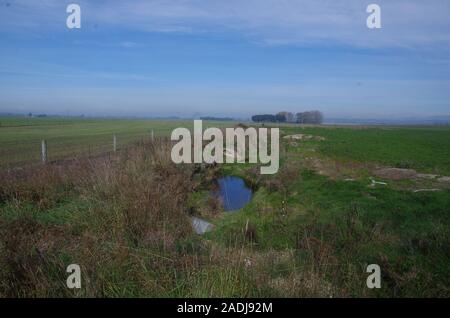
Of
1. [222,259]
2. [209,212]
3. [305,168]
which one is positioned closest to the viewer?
[222,259]

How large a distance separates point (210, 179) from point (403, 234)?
11.6m

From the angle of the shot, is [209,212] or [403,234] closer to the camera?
[403,234]

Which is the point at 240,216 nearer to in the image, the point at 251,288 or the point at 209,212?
the point at 209,212

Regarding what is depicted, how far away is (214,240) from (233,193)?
859cm

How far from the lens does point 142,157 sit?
14727 mm

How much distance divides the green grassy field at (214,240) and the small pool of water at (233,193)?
123 cm

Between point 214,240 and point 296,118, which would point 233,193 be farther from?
point 296,118

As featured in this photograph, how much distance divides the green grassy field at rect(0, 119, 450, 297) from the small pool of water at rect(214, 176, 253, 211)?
1227 mm

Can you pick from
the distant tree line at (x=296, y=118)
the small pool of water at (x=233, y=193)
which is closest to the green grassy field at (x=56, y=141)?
the small pool of water at (x=233, y=193)

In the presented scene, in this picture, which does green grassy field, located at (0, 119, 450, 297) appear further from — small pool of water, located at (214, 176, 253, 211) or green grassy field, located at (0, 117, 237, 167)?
green grassy field, located at (0, 117, 237, 167)

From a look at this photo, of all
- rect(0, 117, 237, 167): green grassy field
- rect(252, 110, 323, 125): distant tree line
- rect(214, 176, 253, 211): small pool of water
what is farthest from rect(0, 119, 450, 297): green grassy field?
rect(252, 110, 323, 125): distant tree line

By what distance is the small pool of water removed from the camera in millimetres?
14172
